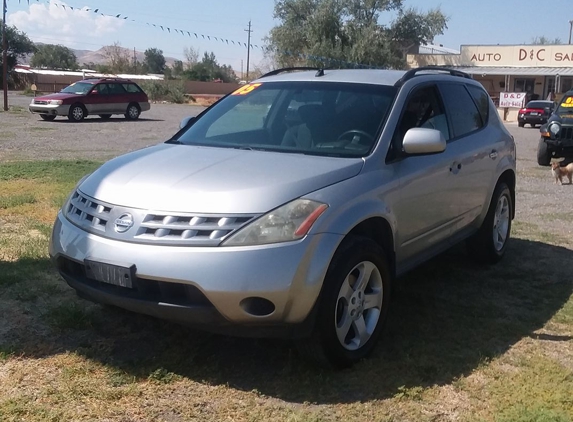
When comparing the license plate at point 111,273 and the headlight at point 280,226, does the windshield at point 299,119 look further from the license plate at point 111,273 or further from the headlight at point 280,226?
the license plate at point 111,273

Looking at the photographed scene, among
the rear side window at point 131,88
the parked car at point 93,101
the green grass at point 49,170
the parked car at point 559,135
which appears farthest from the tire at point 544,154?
→ the rear side window at point 131,88

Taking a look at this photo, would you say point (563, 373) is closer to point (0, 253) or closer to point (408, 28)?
point (0, 253)

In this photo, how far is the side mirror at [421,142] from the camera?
4297 millimetres

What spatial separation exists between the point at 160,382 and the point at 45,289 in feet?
5.67

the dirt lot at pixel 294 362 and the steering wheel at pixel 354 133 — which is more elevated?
the steering wheel at pixel 354 133

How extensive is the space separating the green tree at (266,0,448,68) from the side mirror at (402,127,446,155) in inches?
1994

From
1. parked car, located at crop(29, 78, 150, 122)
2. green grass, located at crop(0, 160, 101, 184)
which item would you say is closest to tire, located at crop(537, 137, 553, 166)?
green grass, located at crop(0, 160, 101, 184)

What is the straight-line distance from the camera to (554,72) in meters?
48.2

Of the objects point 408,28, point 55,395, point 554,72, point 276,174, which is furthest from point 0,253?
point 408,28

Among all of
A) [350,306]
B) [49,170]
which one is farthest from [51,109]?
[350,306]

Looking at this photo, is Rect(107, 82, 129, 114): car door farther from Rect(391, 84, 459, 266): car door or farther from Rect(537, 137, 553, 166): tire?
Rect(391, 84, 459, 266): car door

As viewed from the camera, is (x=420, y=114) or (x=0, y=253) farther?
(x=0, y=253)

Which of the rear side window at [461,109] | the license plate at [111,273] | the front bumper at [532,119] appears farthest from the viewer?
the front bumper at [532,119]

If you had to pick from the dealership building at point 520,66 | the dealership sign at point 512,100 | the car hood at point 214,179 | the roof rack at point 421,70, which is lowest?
the car hood at point 214,179
